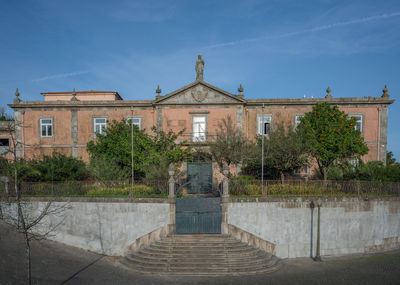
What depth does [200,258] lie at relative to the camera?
11.1 meters

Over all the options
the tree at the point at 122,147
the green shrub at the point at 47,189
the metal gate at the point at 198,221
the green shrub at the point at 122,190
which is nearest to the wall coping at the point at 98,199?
the green shrub at the point at 47,189

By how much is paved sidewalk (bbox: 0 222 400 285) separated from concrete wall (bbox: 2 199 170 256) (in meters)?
0.47

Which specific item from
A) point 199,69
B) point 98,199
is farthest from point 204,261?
point 199,69

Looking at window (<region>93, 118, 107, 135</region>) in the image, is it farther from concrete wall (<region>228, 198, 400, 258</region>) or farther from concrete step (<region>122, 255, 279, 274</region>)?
concrete wall (<region>228, 198, 400, 258</region>)

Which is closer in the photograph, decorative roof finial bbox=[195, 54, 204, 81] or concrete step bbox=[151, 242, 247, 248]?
concrete step bbox=[151, 242, 247, 248]

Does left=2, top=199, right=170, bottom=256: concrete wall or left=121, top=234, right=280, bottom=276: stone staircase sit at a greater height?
left=2, top=199, right=170, bottom=256: concrete wall

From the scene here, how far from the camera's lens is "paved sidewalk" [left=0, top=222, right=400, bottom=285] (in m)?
9.87

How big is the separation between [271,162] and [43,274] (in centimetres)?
1370

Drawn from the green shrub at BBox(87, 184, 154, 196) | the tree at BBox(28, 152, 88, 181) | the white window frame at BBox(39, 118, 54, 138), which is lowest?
the green shrub at BBox(87, 184, 154, 196)

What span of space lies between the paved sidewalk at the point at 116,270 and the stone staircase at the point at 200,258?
1.34ft

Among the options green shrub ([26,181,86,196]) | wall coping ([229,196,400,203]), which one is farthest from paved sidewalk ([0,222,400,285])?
wall coping ([229,196,400,203])

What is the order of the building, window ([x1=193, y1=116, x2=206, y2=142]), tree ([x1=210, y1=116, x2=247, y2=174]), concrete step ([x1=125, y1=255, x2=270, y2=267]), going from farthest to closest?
window ([x1=193, y1=116, x2=206, y2=142]) < the building < tree ([x1=210, y1=116, x2=247, y2=174]) < concrete step ([x1=125, y1=255, x2=270, y2=267])

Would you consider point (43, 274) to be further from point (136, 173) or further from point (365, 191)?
point (365, 191)

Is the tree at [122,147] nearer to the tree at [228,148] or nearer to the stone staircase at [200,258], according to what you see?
the tree at [228,148]
